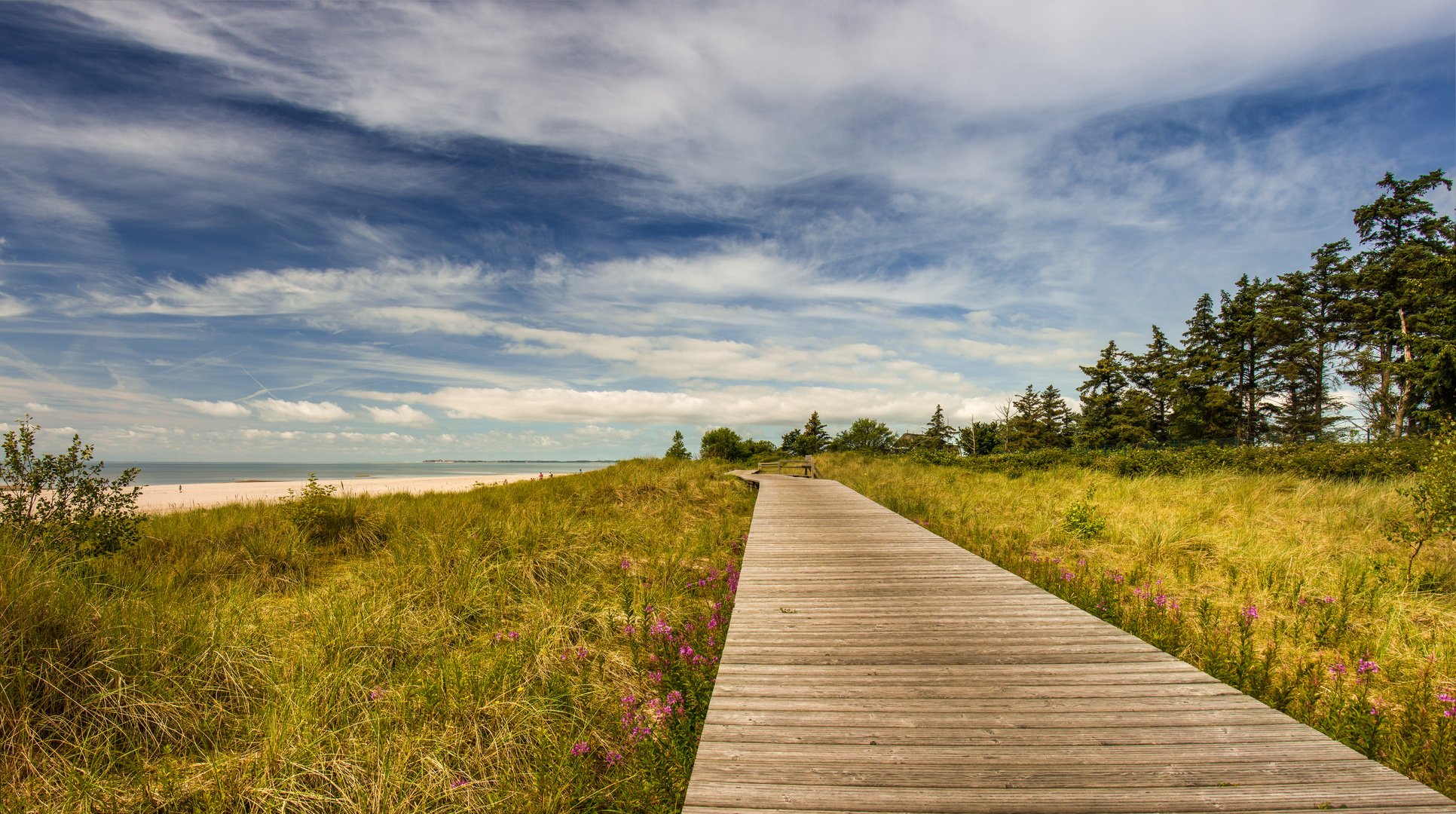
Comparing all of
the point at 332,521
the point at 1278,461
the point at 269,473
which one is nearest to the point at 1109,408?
the point at 1278,461

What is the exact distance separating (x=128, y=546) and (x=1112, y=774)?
36.0ft

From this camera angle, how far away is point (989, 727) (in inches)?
107

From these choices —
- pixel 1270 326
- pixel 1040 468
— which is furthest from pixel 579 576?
pixel 1270 326

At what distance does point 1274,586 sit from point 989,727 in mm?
6552

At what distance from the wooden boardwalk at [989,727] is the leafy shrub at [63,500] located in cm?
766

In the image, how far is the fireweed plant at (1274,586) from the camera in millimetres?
3715

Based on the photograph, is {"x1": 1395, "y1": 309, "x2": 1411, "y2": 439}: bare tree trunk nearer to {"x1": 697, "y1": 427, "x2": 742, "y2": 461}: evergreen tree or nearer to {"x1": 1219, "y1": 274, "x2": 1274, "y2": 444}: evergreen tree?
{"x1": 1219, "y1": 274, "x2": 1274, "y2": 444}: evergreen tree

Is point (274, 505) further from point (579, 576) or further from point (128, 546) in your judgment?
point (579, 576)

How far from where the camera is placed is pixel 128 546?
22.6 feet

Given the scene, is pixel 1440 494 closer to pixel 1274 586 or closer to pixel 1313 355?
pixel 1274 586

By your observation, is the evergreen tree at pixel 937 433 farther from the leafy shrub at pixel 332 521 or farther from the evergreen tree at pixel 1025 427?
the leafy shrub at pixel 332 521

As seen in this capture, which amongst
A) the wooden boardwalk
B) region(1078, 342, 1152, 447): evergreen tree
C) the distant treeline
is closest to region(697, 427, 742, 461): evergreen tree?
the distant treeline

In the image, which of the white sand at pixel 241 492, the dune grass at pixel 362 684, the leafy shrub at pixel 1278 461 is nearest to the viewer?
the dune grass at pixel 362 684

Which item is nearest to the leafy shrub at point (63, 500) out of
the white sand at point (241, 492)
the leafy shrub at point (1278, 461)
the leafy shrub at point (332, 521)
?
the leafy shrub at point (332, 521)
